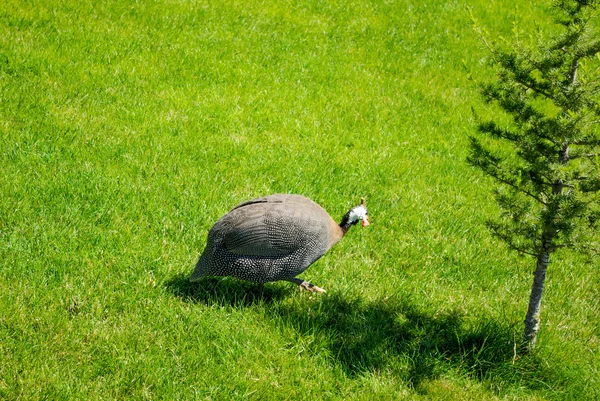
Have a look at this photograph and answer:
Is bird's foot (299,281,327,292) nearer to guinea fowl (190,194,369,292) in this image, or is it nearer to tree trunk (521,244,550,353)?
guinea fowl (190,194,369,292)

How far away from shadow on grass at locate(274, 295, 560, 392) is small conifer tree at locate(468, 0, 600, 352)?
2.05 feet

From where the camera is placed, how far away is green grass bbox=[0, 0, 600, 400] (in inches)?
183

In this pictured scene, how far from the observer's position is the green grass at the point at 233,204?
15.3 ft

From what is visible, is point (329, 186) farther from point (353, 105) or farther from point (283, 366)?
point (283, 366)

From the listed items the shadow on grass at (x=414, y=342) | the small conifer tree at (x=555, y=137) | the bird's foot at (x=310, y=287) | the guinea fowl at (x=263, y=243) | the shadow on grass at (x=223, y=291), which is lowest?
the shadow on grass at (x=223, y=291)

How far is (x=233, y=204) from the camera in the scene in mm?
6418

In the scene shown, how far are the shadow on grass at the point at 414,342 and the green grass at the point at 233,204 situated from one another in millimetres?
17

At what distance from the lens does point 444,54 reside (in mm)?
10734

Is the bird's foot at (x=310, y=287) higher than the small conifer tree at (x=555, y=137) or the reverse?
the reverse

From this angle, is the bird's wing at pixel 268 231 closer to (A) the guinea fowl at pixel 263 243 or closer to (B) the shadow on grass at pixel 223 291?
(A) the guinea fowl at pixel 263 243

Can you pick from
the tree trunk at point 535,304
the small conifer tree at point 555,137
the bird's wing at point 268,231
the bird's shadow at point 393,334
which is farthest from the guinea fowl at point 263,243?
the tree trunk at point 535,304

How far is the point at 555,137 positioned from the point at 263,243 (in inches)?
84.4

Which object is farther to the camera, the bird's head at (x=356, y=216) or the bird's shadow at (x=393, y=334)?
the bird's head at (x=356, y=216)

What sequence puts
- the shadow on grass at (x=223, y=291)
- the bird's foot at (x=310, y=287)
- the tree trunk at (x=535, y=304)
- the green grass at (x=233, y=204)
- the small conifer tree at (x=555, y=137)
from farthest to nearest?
the bird's foot at (x=310, y=287)
the shadow on grass at (x=223, y=291)
the tree trunk at (x=535, y=304)
the green grass at (x=233, y=204)
the small conifer tree at (x=555, y=137)
